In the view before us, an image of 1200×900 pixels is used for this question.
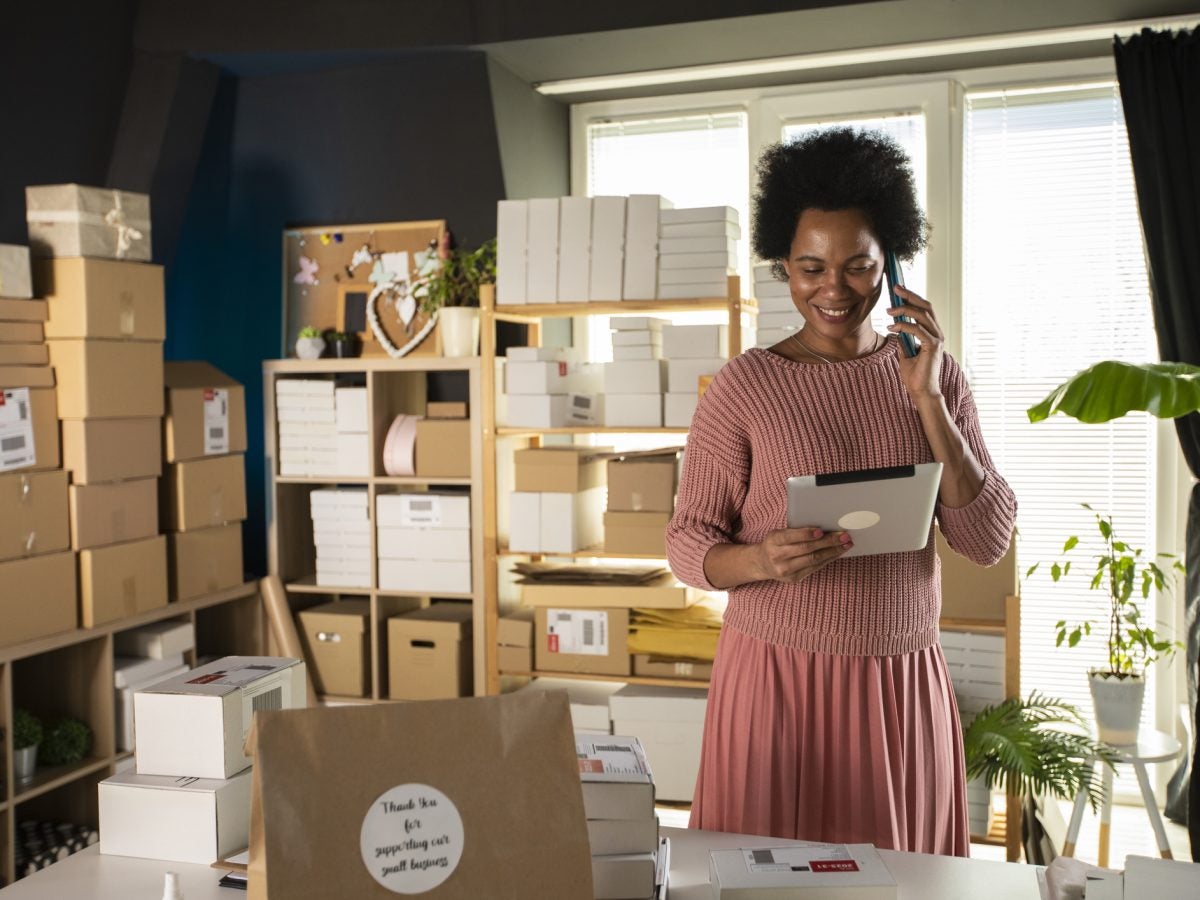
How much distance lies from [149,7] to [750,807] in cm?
332

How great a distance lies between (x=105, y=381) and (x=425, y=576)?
3.91ft

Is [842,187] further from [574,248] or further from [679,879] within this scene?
[574,248]

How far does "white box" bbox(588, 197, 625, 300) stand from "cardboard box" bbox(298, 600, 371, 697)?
1.39 metres

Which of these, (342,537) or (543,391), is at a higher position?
(543,391)

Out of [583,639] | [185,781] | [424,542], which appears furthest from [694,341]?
[185,781]

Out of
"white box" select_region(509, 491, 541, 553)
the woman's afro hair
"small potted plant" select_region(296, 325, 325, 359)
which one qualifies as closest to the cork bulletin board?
"small potted plant" select_region(296, 325, 325, 359)

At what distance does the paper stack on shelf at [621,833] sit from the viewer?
1314 mm

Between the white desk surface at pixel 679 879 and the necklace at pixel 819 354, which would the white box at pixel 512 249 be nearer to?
the necklace at pixel 819 354

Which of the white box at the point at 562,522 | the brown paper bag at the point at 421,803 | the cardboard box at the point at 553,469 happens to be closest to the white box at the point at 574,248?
the cardboard box at the point at 553,469

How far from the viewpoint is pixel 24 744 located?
304cm

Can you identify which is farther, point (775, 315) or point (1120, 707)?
point (775, 315)

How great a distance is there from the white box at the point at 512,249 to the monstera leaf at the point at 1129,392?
1745mm

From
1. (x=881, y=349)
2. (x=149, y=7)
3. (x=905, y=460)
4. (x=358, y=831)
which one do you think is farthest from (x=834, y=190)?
(x=149, y=7)

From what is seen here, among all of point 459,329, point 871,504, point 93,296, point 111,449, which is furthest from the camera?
point 459,329
